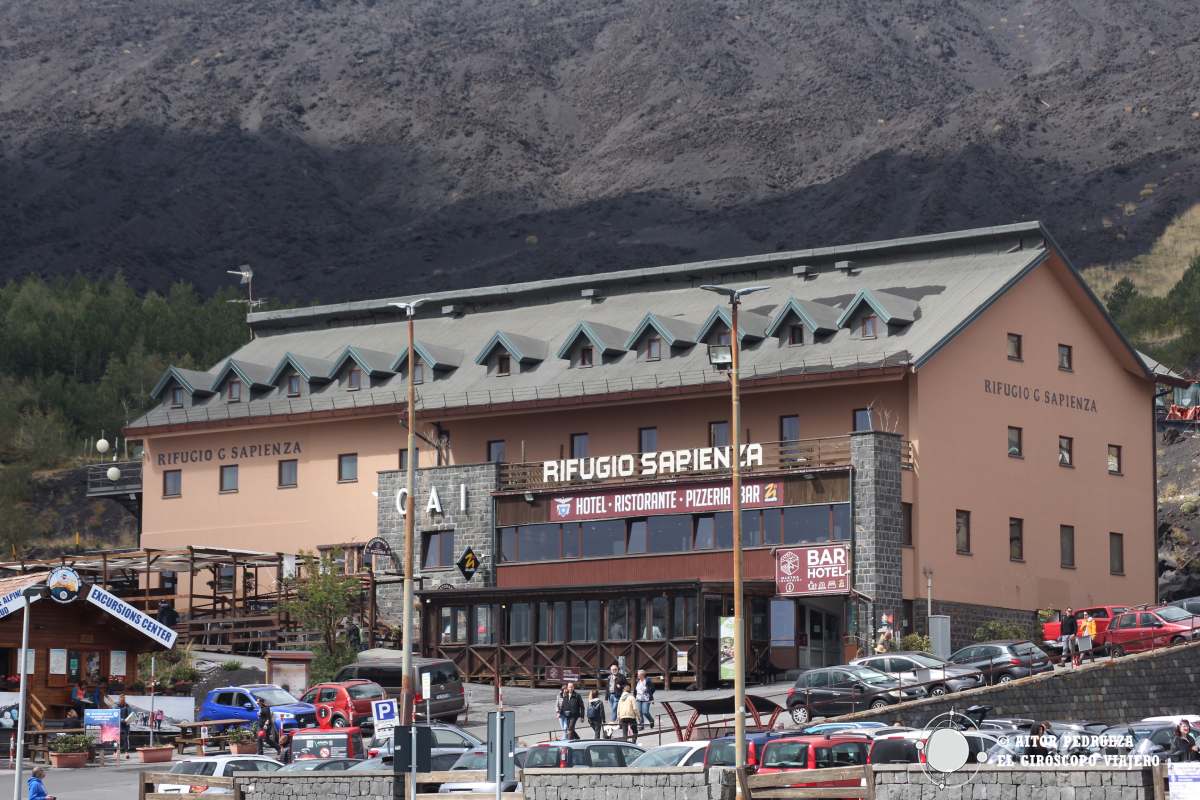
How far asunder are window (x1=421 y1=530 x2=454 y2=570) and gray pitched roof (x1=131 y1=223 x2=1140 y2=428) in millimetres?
4655

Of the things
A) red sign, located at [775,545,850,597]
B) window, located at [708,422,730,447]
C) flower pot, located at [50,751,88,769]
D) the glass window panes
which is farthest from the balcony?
flower pot, located at [50,751,88,769]

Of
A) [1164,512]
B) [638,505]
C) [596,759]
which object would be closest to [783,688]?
[638,505]

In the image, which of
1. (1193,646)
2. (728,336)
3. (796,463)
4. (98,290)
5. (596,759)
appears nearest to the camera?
(596,759)

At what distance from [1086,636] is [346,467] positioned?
30.8 metres

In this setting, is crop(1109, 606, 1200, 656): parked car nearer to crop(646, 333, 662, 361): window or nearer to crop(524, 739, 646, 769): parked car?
crop(646, 333, 662, 361): window

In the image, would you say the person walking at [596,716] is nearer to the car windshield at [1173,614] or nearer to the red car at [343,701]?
the red car at [343,701]

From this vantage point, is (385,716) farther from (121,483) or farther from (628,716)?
(121,483)

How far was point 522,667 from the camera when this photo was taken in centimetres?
6744

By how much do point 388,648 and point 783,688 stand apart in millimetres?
15591

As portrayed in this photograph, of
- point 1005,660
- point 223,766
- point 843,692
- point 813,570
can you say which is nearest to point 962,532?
point 813,570

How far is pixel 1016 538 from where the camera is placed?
69188mm

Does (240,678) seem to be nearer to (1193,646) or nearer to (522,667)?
(522,667)

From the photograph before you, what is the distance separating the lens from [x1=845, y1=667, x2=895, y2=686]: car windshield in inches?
2050

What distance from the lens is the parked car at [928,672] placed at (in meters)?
52.1
